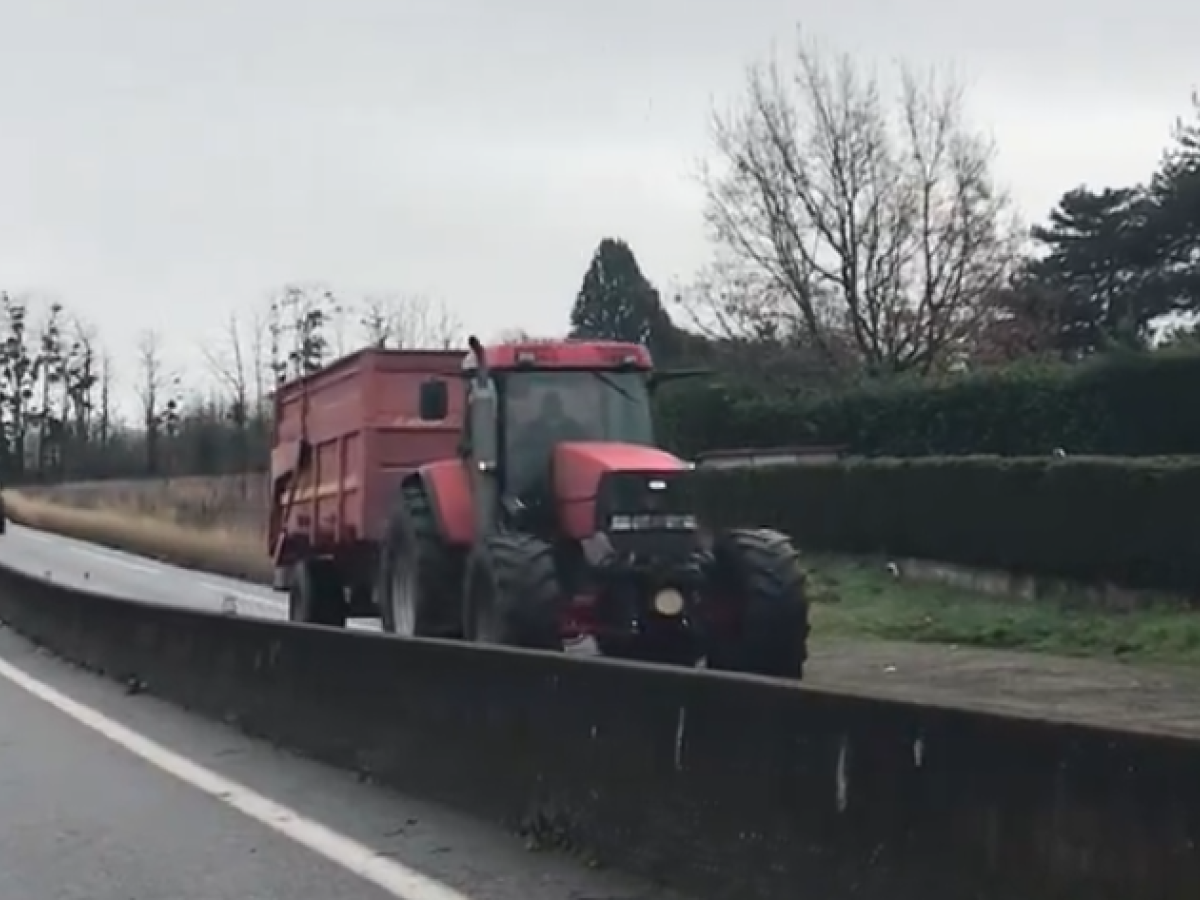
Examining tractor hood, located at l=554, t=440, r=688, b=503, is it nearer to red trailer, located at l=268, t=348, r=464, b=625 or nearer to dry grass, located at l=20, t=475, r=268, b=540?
red trailer, located at l=268, t=348, r=464, b=625

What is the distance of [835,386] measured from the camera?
180 feet

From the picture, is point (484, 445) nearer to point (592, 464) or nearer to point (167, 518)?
point (592, 464)

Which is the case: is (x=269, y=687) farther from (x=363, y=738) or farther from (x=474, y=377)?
(x=474, y=377)

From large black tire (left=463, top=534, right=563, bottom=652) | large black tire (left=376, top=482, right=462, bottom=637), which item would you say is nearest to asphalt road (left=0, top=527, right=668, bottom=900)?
large black tire (left=463, top=534, right=563, bottom=652)

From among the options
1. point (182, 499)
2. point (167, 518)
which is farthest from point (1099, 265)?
point (182, 499)

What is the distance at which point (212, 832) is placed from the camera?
11.3 m

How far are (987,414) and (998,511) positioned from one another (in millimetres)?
12513

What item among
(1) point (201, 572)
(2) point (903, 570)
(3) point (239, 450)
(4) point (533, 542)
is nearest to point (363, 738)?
(4) point (533, 542)

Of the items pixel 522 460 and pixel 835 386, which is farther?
pixel 835 386

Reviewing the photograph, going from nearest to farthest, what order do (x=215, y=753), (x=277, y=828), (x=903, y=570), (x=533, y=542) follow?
(x=277, y=828)
(x=215, y=753)
(x=533, y=542)
(x=903, y=570)

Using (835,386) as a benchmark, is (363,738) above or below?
below

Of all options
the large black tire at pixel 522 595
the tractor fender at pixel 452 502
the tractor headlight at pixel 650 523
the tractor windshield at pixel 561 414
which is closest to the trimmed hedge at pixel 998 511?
the tractor fender at pixel 452 502

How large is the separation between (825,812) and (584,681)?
240 cm

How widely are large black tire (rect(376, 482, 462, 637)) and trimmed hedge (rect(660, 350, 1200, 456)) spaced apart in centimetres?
2080
